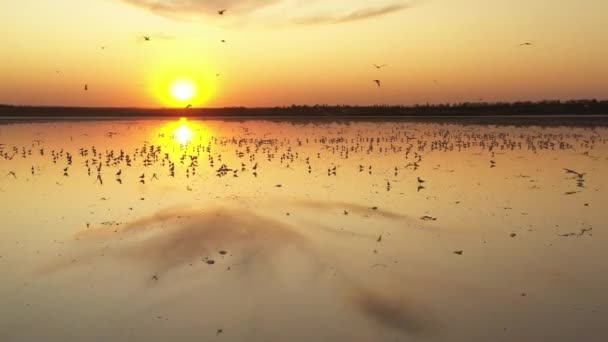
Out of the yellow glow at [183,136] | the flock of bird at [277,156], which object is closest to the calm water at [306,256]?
the flock of bird at [277,156]

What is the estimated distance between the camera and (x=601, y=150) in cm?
2461

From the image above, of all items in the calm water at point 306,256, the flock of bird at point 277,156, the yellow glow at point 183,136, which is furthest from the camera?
the yellow glow at point 183,136

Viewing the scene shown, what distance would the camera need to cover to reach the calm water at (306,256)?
644 centimetres

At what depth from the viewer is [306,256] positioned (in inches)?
357

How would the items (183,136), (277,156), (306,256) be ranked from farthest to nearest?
(183,136), (277,156), (306,256)

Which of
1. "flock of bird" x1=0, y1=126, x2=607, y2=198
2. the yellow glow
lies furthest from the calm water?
the yellow glow

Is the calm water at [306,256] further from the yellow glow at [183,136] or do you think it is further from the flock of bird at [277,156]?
the yellow glow at [183,136]

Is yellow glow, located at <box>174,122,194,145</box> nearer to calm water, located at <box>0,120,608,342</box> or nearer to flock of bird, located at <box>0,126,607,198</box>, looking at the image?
flock of bird, located at <box>0,126,607,198</box>

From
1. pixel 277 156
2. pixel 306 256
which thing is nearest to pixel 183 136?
pixel 277 156

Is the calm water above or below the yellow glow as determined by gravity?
above

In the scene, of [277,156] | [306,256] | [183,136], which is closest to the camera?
[306,256]

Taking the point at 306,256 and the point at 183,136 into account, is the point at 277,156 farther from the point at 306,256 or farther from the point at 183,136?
the point at 183,136

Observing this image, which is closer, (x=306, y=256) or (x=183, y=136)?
(x=306, y=256)

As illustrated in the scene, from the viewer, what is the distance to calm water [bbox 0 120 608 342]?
6.44 m
